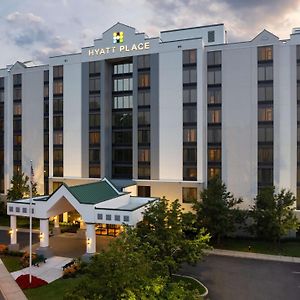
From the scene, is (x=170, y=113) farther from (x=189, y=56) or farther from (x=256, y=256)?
(x=256, y=256)

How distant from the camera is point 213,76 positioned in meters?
53.8

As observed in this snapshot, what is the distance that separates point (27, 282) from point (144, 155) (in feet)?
95.7

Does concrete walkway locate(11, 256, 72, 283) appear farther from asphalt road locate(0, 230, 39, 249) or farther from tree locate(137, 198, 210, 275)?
tree locate(137, 198, 210, 275)

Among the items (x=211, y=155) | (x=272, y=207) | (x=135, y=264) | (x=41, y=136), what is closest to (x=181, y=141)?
(x=211, y=155)

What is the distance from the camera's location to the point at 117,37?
57.6 meters

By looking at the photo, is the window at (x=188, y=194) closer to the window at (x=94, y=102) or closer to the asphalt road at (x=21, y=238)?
the window at (x=94, y=102)

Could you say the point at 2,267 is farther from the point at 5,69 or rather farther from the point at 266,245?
the point at 5,69

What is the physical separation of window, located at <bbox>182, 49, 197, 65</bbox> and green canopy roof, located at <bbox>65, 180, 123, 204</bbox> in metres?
22.1

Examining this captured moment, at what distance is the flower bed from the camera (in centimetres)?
3141

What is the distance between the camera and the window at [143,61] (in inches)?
2208

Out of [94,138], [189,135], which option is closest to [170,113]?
[189,135]

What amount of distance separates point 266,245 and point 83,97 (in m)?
36.9

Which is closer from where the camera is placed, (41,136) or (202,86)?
(202,86)

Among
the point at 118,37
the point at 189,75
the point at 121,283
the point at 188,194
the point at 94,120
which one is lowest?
the point at 121,283
